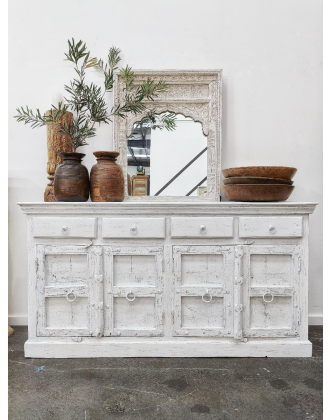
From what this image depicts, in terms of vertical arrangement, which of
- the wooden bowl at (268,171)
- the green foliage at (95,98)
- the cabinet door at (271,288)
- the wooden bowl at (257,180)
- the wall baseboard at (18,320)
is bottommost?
the wall baseboard at (18,320)

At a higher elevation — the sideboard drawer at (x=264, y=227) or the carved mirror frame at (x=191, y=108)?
the carved mirror frame at (x=191, y=108)

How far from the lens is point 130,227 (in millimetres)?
1676

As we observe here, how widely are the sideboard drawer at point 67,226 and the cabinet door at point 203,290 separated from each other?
54 centimetres

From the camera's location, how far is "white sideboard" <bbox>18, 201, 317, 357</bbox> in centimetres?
168

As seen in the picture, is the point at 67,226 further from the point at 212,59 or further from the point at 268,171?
the point at 212,59

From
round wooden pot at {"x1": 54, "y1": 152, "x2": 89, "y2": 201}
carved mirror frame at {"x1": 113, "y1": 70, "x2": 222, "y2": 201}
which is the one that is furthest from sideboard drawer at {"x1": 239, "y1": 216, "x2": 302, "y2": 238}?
round wooden pot at {"x1": 54, "y1": 152, "x2": 89, "y2": 201}

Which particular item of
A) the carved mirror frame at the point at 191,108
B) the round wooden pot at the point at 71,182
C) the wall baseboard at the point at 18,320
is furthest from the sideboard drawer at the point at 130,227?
the wall baseboard at the point at 18,320

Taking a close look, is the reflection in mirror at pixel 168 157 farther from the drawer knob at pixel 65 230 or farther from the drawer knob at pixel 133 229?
the drawer knob at pixel 65 230

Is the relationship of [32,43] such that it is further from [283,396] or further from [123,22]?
[283,396]

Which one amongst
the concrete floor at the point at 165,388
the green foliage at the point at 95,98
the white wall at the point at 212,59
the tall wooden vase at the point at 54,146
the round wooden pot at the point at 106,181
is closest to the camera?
the concrete floor at the point at 165,388

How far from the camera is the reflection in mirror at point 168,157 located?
6.86 feet

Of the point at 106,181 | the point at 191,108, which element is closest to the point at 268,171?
the point at 191,108
